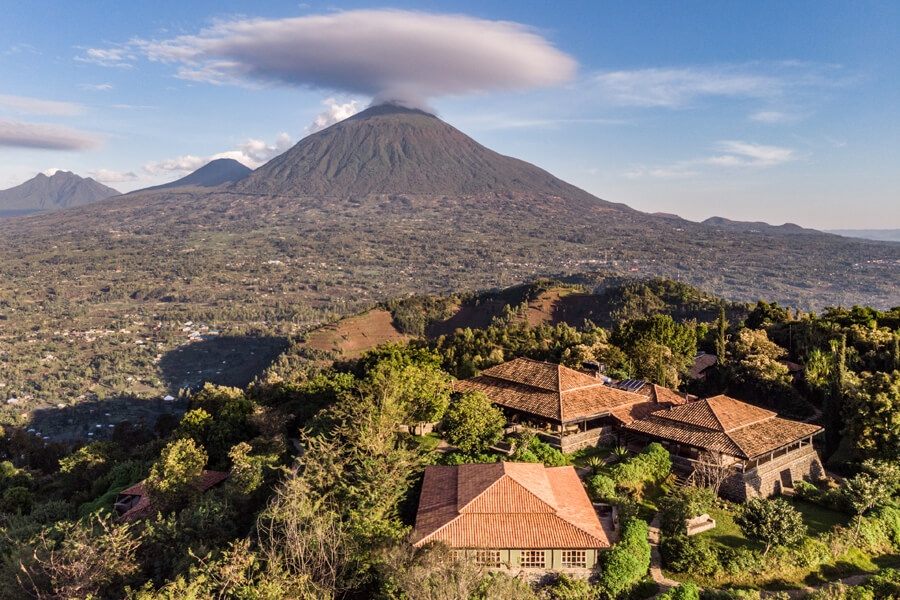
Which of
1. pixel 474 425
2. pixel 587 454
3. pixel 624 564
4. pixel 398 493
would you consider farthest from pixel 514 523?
pixel 587 454

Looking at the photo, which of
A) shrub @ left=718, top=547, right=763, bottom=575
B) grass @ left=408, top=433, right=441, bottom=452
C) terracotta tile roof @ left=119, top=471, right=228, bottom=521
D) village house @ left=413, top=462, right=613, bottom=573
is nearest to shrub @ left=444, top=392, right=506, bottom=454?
grass @ left=408, top=433, right=441, bottom=452

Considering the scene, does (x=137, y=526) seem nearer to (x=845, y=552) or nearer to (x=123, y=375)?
(x=845, y=552)

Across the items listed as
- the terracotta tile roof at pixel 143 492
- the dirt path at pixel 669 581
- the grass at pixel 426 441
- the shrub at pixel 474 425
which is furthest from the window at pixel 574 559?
the terracotta tile roof at pixel 143 492

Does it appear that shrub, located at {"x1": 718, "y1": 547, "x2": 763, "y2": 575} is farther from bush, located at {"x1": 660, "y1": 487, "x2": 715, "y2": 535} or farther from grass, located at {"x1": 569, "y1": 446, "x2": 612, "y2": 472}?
grass, located at {"x1": 569, "y1": 446, "x2": 612, "y2": 472}

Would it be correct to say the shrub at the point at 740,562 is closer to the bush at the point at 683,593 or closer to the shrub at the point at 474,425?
the bush at the point at 683,593

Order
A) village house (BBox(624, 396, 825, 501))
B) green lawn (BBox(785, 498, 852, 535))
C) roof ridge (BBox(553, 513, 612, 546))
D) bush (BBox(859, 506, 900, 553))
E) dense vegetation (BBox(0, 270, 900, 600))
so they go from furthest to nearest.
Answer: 1. village house (BBox(624, 396, 825, 501))
2. green lawn (BBox(785, 498, 852, 535))
3. bush (BBox(859, 506, 900, 553))
4. roof ridge (BBox(553, 513, 612, 546))
5. dense vegetation (BBox(0, 270, 900, 600))

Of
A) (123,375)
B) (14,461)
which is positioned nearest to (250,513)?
(14,461)
